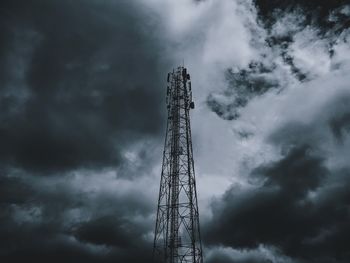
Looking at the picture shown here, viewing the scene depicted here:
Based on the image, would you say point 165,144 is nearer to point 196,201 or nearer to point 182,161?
point 182,161

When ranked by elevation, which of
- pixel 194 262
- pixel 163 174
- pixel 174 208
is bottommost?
pixel 194 262

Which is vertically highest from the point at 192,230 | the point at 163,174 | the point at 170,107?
the point at 170,107

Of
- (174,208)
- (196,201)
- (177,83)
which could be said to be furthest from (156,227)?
(177,83)

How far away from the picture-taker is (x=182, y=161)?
41.8 metres

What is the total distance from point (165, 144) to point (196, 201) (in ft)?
28.3

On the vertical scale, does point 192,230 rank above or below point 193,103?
below

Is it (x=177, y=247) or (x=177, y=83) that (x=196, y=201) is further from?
(x=177, y=83)

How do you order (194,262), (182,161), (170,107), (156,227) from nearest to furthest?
(194,262)
(156,227)
(182,161)
(170,107)

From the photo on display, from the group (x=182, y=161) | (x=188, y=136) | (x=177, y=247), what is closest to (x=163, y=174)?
(x=182, y=161)

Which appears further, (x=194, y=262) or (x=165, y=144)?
(x=165, y=144)

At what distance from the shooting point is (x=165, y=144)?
43281mm

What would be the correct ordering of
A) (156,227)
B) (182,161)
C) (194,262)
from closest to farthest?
(194,262) < (156,227) < (182,161)

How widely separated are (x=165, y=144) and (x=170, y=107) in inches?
214

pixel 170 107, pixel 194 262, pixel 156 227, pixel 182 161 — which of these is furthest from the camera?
pixel 170 107
